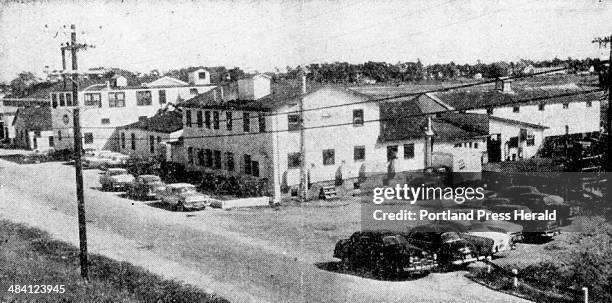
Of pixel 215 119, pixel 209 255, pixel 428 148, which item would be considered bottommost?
pixel 209 255

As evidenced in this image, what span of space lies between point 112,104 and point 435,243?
44.3 metres

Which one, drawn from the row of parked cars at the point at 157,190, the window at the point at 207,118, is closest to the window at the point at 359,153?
the row of parked cars at the point at 157,190

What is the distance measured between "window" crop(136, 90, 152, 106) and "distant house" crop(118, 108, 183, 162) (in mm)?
2860

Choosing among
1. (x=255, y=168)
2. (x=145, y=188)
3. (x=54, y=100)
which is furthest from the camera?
(x=54, y=100)

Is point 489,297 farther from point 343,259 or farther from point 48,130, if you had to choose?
point 48,130

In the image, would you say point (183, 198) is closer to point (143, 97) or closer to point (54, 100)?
point (143, 97)

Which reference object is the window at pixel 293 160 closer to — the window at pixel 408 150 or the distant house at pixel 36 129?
the window at pixel 408 150

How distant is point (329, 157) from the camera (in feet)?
124

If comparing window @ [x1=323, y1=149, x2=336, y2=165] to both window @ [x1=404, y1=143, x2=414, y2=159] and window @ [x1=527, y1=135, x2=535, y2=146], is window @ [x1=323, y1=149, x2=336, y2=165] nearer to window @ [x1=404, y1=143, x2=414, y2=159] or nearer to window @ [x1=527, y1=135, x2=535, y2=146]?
window @ [x1=404, y1=143, x2=414, y2=159]

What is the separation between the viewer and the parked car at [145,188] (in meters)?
36.2

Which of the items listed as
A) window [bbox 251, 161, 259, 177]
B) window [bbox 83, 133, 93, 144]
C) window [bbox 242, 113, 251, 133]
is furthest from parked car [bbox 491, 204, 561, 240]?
window [bbox 83, 133, 93, 144]

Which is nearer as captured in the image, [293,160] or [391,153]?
[293,160]

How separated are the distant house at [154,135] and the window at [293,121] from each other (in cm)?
1252

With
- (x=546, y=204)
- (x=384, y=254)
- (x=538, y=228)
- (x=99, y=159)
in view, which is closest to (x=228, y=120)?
(x=99, y=159)
